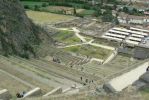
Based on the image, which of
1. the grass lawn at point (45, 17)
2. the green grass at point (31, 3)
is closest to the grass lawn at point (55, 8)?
the green grass at point (31, 3)

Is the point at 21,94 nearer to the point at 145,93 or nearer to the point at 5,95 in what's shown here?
the point at 5,95

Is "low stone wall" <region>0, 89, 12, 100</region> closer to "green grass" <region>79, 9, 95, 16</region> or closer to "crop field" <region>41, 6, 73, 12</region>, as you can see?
"green grass" <region>79, 9, 95, 16</region>

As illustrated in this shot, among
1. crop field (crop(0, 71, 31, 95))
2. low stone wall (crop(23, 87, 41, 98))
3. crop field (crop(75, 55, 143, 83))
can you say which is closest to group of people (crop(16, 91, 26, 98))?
low stone wall (crop(23, 87, 41, 98))

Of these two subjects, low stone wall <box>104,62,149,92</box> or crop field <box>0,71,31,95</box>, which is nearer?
low stone wall <box>104,62,149,92</box>

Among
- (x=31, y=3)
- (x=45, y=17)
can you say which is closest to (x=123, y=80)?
(x=45, y=17)

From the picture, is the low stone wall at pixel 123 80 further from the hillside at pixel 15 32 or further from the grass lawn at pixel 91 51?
the grass lawn at pixel 91 51

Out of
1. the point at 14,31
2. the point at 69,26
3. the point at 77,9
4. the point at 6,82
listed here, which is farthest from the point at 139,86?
the point at 77,9

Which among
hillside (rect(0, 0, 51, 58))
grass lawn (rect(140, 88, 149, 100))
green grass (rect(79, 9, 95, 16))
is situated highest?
grass lawn (rect(140, 88, 149, 100))
